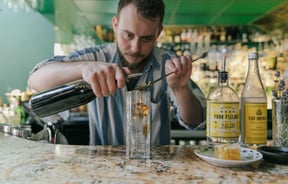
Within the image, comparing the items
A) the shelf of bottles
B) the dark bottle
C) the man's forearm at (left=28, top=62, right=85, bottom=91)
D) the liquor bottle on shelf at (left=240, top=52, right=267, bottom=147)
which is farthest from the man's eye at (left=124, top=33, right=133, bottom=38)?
the shelf of bottles

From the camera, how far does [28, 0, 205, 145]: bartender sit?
1.12m

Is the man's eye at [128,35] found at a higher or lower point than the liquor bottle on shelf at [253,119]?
higher

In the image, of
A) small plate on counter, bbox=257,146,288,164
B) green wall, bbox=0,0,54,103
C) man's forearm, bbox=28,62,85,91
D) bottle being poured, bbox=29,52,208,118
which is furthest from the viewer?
green wall, bbox=0,0,54,103

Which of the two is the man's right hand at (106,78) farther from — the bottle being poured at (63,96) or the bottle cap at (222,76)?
the bottle cap at (222,76)

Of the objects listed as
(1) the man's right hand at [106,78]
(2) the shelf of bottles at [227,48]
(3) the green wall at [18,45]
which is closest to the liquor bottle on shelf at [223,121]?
(1) the man's right hand at [106,78]

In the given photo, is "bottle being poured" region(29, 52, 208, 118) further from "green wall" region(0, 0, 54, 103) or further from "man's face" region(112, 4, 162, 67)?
"green wall" region(0, 0, 54, 103)

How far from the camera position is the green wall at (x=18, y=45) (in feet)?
9.41

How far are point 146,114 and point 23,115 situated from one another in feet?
5.82

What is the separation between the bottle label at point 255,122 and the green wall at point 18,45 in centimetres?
242

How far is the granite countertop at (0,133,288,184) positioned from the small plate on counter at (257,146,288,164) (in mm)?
15

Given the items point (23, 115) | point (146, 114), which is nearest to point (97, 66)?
point (146, 114)

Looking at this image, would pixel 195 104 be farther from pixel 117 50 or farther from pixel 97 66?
pixel 97 66

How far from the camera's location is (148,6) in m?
1.15

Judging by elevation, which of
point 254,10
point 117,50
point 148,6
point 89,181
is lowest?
point 89,181
